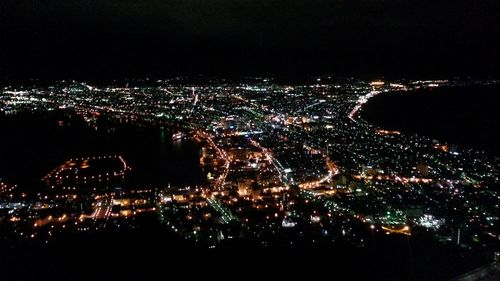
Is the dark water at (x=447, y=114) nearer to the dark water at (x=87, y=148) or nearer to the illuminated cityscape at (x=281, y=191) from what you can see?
the illuminated cityscape at (x=281, y=191)

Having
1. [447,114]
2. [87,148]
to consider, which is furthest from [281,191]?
[447,114]

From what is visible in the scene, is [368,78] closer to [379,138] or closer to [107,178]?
[379,138]

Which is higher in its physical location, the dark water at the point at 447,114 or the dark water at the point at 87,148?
the dark water at the point at 87,148

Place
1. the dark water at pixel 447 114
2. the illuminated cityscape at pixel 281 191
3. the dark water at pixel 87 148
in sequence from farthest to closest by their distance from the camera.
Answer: the dark water at pixel 447 114, the dark water at pixel 87 148, the illuminated cityscape at pixel 281 191

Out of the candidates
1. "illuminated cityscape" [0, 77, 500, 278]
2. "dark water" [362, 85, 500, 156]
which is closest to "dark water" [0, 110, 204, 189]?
"illuminated cityscape" [0, 77, 500, 278]

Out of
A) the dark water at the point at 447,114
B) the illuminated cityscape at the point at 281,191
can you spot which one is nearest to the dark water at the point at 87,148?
the illuminated cityscape at the point at 281,191

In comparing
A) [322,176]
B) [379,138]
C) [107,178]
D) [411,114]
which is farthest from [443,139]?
[107,178]

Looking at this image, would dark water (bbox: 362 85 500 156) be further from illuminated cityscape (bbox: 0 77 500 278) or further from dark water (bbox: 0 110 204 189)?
dark water (bbox: 0 110 204 189)
